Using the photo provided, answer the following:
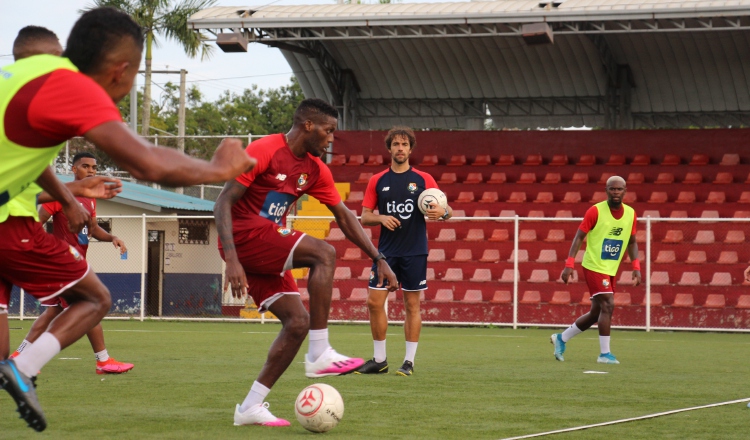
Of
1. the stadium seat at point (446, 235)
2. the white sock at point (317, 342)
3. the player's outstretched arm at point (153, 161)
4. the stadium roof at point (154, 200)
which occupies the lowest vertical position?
the white sock at point (317, 342)

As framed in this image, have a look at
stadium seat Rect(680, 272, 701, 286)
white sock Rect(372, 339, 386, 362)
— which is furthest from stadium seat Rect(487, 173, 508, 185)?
white sock Rect(372, 339, 386, 362)

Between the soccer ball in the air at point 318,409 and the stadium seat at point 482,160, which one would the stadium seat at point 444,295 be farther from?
the soccer ball in the air at point 318,409

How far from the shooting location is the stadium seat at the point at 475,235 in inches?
800

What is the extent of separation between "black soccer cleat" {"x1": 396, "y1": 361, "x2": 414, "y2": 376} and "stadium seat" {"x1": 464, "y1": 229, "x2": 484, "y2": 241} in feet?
37.1

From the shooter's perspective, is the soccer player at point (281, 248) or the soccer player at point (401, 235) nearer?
the soccer player at point (281, 248)

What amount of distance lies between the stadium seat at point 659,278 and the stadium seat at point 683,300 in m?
0.35

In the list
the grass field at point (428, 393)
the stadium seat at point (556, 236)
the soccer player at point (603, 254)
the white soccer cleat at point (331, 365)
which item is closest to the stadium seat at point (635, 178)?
the stadium seat at point (556, 236)

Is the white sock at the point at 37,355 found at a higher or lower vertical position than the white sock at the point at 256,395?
higher

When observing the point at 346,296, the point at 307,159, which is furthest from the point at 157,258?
the point at 307,159

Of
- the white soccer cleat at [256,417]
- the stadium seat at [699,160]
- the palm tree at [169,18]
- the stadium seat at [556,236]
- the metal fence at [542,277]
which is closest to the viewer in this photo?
the white soccer cleat at [256,417]

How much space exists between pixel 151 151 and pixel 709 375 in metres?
7.25

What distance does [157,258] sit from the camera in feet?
86.6

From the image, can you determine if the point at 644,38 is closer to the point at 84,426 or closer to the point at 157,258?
the point at 157,258

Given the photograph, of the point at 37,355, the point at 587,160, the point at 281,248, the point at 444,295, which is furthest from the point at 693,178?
the point at 37,355
